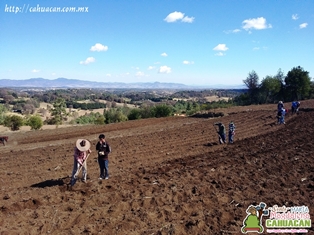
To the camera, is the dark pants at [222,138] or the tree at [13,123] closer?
the dark pants at [222,138]

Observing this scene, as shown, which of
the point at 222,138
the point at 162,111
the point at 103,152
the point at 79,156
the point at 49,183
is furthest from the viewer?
the point at 162,111

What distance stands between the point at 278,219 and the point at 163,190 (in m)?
3.32

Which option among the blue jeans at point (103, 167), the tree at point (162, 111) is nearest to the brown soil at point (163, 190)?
the blue jeans at point (103, 167)

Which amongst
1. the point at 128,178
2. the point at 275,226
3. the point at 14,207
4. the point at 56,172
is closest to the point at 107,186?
the point at 128,178

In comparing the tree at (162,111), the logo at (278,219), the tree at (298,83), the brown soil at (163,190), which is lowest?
the tree at (162,111)

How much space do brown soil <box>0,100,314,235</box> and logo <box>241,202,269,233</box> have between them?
4.7 inches

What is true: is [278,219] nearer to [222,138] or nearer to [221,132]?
[221,132]

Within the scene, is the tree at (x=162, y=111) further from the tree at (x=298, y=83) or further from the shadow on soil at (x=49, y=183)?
the shadow on soil at (x=49, y=183)

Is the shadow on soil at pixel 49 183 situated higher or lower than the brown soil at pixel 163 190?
lower

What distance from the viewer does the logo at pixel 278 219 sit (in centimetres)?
564

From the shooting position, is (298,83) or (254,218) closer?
(254,218)

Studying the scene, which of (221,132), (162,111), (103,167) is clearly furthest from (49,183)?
(162,111)

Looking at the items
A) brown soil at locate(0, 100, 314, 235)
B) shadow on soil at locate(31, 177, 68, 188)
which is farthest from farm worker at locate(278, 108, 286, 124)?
shadow on soil at locate(31, 177, 68, 188)

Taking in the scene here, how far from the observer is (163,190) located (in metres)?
8.35
